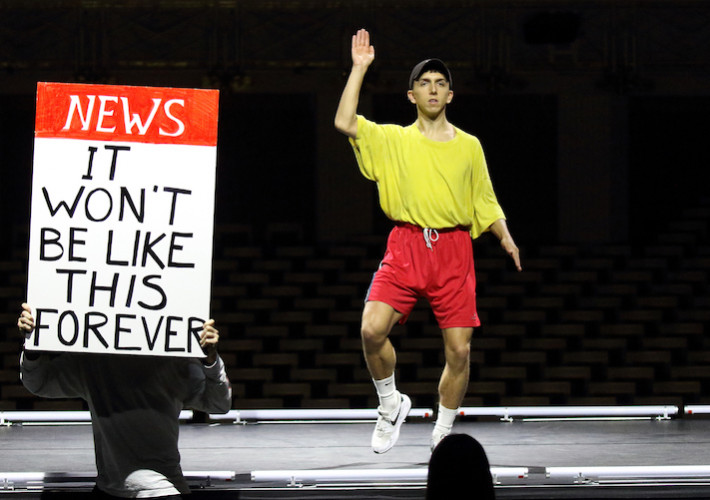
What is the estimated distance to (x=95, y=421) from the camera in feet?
9.90

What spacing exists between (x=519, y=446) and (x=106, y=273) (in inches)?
89.3

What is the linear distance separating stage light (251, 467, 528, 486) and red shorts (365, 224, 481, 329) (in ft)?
1.89

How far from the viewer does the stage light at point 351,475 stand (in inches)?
149

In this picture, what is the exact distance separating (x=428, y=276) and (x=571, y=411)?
1730 millimetres

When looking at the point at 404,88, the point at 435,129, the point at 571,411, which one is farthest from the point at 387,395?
the point at 404,88

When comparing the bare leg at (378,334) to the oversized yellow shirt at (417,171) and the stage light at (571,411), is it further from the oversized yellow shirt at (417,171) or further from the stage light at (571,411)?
the stage light at (571,411)

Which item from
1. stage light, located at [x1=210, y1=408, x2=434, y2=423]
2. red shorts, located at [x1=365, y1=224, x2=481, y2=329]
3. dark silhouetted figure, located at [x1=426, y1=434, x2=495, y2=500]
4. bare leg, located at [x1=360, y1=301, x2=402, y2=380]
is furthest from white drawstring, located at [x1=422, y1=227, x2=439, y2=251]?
dark silhouetted figure, located at [x1=426, y1=434, x2=495, y2=500]

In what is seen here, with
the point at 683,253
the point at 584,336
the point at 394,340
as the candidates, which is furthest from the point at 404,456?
the point at 683,253

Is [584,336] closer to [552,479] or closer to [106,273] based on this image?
[552,479]

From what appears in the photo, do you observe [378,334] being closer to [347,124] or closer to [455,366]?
[455,366]

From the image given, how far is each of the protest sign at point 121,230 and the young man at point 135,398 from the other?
3.1 inches

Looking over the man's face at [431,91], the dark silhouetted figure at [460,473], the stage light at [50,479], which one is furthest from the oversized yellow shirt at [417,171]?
the dark silhouetted figure at [460,473]

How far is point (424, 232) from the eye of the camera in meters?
4.09

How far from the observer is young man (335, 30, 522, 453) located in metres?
4.07
